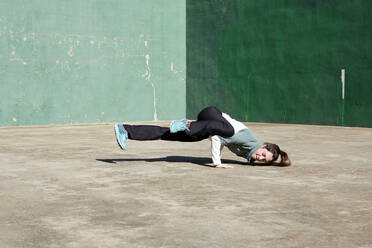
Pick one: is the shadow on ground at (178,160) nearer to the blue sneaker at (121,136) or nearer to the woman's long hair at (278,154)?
the woman's long hair at (278,154)

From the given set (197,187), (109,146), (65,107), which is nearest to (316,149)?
(109,146)

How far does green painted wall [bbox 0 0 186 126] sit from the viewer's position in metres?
16.2

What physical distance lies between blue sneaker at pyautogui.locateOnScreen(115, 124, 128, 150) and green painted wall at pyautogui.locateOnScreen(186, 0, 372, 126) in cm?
1003

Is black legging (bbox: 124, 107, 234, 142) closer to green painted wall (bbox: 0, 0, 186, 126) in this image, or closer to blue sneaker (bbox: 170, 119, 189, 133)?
blue sneaker (bbox: 170, 119, 189, 133)

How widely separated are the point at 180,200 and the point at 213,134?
82.8 inches

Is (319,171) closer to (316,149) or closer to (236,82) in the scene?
(316,149)

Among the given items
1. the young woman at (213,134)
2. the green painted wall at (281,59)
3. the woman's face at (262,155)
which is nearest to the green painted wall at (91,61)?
the green painted wall at (281,59)

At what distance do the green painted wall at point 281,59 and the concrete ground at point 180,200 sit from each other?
275 inches

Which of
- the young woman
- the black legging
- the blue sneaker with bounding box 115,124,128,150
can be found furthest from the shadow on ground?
the blue sneaker with bounding box 115,124,128,150

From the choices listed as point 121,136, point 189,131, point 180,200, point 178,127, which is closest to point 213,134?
point 189,131

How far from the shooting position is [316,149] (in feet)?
31.1

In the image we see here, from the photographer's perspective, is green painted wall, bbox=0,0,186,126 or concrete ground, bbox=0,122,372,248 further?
green painted wall, bbox=0,0,186,126

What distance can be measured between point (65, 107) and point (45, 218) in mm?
13103

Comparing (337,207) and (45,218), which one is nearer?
(45,218)
